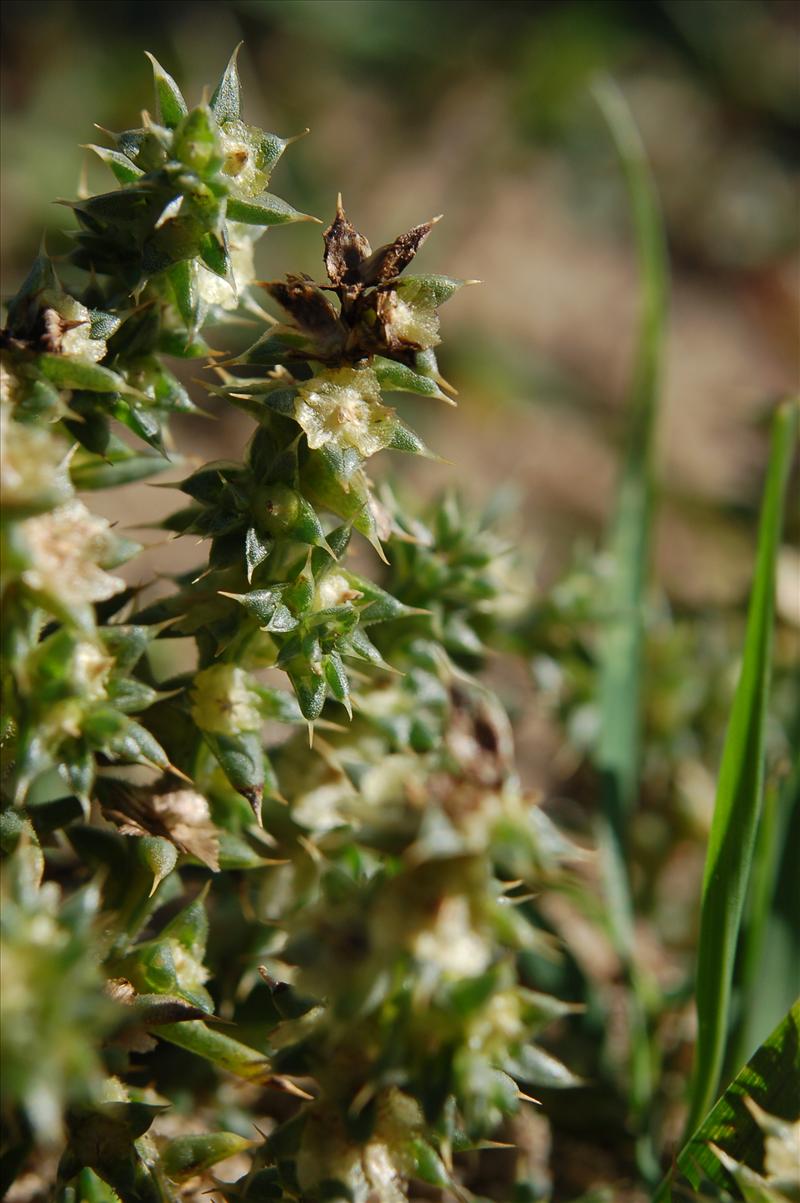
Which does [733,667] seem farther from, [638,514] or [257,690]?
[257,690]

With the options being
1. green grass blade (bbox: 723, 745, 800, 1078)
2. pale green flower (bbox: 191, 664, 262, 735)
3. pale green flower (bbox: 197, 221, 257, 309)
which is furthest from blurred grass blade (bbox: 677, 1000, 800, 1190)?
pale green flower (bbox: 197, 221, 257, 309)

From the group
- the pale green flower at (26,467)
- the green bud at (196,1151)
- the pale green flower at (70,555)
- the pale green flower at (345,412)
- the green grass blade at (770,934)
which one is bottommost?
the green bud at (196,1151)

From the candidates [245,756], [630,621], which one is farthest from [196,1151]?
[630,621]

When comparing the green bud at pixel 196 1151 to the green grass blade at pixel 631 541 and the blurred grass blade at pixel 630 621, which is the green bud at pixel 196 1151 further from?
the green grass blade at pixel 631 541

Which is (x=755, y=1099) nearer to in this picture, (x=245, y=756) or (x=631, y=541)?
(x=245, y=756)

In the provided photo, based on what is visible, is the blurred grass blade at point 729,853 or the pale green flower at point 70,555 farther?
the blurred grass blade at point 729,853

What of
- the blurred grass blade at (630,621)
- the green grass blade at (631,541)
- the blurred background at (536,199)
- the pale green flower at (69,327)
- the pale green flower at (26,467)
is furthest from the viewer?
the blurred background at (536,199)

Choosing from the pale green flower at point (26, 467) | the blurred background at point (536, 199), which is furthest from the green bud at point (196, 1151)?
the blurred background at point (536, 199)

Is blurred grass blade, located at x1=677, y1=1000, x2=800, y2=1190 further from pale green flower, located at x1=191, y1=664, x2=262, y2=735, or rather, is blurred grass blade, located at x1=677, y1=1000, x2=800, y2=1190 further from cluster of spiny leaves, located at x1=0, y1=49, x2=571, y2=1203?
pale green flower, located at x1=191, y1=664, x2=262, y2=735
